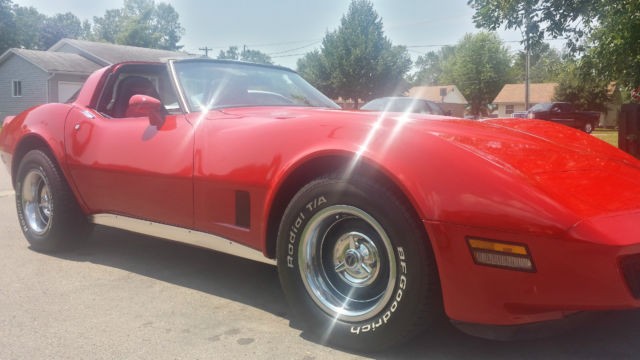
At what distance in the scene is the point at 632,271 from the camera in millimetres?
1894

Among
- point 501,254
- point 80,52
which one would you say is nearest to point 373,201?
point 501,254

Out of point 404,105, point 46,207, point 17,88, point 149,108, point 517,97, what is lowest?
point 46,207

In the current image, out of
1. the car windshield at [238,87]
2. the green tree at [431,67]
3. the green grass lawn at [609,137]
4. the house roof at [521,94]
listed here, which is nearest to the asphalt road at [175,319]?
the car windshield at [238,87]

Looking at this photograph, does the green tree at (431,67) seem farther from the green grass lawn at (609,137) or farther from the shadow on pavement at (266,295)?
the shadow on pavement at (266,295)

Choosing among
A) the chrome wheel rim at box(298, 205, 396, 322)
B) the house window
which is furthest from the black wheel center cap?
the house window

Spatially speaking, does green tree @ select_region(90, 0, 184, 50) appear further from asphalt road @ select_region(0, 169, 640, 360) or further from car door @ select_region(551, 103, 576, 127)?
asphalt road @ select_region(0, 169, 640, 360)

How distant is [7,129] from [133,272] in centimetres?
180

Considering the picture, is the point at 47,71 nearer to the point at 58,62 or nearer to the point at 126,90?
the point at 58,62

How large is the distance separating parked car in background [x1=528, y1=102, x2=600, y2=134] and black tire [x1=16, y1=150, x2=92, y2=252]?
87.9ft

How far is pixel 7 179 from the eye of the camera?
838 cm

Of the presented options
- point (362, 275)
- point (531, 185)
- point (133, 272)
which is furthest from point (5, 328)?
point (531, 185)

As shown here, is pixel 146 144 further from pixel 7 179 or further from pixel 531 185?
pixel 7 179

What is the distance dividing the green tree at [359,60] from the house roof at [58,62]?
62.8 ft

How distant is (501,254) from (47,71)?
35.0 metres
